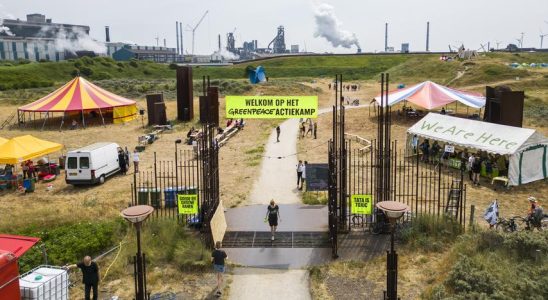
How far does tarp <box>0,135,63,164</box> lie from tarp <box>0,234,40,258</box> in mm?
11220

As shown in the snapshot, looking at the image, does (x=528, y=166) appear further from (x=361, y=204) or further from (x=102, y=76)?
(x=102, y=76)

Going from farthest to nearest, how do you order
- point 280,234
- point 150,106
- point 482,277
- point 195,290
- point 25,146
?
point 150,106 < point 25,146 < point 280,234 < point 195,290 < point 482,277

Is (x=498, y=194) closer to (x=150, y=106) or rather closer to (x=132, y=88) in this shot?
(x=150, y=106)

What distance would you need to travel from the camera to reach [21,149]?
19875 millimetres

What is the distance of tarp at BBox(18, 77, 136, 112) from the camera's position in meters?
34.6

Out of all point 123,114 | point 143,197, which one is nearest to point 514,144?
point 143,197

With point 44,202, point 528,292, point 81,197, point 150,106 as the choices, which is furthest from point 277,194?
point 150,106

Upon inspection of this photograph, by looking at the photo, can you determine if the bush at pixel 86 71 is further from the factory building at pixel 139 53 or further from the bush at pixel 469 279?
the factory building at pixel 139 53

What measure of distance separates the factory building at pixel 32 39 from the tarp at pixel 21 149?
12784 cm

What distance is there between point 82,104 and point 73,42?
408ft

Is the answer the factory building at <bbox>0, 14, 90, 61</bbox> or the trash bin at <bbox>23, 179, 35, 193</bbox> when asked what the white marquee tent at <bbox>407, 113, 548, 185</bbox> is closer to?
the trash bin at <bbox>23, 179, 35, 193</bbox>

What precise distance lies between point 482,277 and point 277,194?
9.73 metres

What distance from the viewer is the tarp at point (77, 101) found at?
114ft

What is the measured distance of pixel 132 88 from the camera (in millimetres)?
57000
